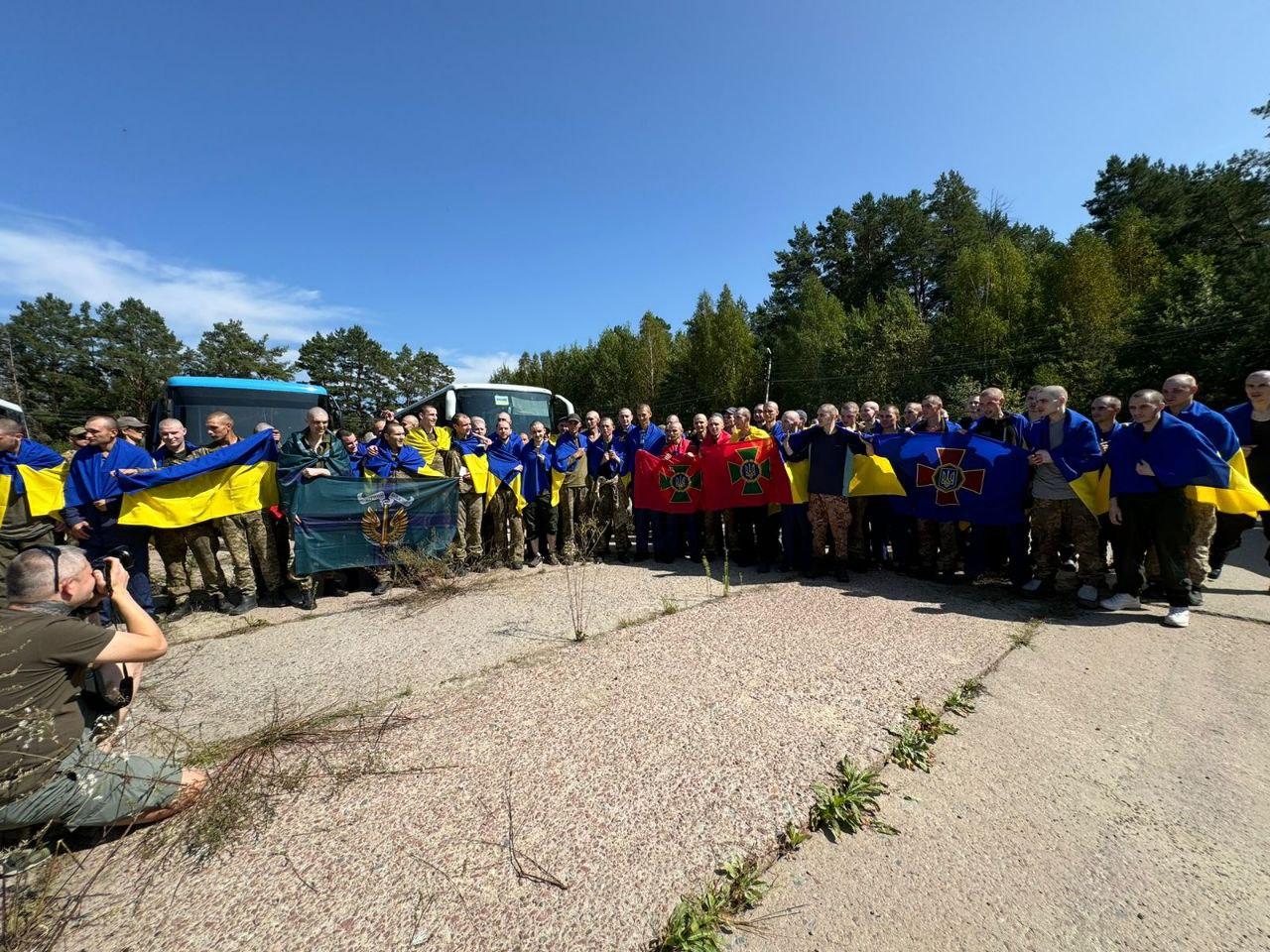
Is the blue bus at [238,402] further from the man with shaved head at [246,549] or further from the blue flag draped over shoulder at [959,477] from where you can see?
the blue flag draped over shoulder at [959,477]

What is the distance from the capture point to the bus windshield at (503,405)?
12.5m

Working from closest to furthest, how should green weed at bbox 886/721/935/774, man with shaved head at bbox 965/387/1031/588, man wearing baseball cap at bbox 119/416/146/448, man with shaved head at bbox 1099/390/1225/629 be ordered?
1. green weed at bbox 886/721/935/774
2. man with shaved head at bbox 1099/390/1225/629
3. man with shaved head at bbox 965/387/1031/588
4. man wearing baseball cap at bbox 119/416/146/448

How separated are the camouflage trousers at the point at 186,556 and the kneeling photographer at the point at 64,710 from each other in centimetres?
333

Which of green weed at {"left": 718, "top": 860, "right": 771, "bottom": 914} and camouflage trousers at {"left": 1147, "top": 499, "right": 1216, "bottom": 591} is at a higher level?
camouflage trousers at {"left": 1147, "top": 499, "right": 1216, "bottom": 591}

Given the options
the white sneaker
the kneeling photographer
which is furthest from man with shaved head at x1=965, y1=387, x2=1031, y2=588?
the kneeling photographer

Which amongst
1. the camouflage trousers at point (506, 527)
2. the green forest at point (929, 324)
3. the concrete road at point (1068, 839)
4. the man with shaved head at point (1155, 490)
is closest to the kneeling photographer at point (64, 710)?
the concrete road at point (1068, 839)

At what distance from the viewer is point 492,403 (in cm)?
1272

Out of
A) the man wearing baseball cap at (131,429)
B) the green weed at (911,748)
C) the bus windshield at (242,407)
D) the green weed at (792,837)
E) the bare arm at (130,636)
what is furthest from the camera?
the bus windshield at (242,407)

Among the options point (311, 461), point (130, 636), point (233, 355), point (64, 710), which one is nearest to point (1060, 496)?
point (130, 636)

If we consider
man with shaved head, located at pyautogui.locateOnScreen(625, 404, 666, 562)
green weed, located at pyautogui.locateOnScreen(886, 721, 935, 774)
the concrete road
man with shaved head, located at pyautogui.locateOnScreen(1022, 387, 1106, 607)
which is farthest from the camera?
man with shaved head, located at pyautogui.locateOnScreen(625, 404, 666, 562)

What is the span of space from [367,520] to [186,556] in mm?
1703

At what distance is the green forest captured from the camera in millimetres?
19641

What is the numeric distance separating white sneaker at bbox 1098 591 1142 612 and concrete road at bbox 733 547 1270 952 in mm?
1318

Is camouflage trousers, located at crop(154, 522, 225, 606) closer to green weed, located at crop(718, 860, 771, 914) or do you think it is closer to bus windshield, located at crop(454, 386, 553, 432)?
green weed, located at crop(718, 860, 771, 914)
